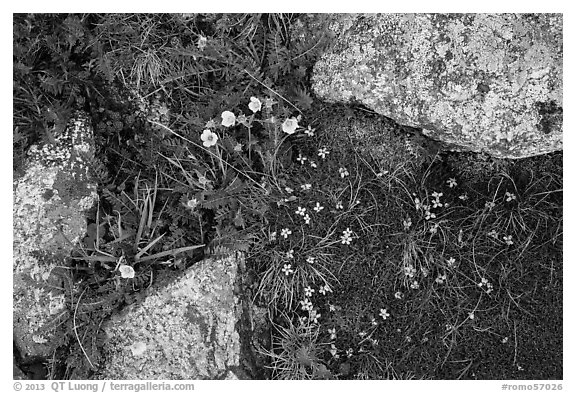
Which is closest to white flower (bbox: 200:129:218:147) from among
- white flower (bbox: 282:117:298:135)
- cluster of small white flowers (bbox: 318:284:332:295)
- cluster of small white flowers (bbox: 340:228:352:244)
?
white flower (bbox: 282:117:298:135)

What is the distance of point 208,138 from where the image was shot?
3.83m

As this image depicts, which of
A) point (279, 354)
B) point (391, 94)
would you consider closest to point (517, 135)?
point (391, 94)

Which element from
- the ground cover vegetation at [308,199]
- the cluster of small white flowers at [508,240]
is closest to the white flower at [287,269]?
the ground cover vegetation at [308,199]

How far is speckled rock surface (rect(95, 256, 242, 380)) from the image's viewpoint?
3.78 metres

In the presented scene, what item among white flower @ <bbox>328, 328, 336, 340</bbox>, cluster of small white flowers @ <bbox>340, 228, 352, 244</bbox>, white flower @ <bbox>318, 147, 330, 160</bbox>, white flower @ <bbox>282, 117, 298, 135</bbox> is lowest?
white flower @ <bbox>328, 328, 336, 340</bbox>

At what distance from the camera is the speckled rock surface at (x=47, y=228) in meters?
3.74

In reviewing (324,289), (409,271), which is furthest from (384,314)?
(324,289)

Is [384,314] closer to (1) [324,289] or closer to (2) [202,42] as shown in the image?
(1) [324,289]

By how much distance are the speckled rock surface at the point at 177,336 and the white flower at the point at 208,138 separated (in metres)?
0.92

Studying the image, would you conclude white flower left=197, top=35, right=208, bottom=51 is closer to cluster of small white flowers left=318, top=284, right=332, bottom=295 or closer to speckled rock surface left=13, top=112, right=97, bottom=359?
speckled rock surface left=13, top=112, right=97, bottom=359

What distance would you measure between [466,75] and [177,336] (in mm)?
2638

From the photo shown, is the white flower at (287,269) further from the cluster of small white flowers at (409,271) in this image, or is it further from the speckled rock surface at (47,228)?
the speckled rock surface at (47,228)

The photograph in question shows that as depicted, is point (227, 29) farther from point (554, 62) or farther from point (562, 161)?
point (562, 161)

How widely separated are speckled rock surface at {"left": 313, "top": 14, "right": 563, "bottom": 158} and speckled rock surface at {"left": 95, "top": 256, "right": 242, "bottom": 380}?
1.80m
